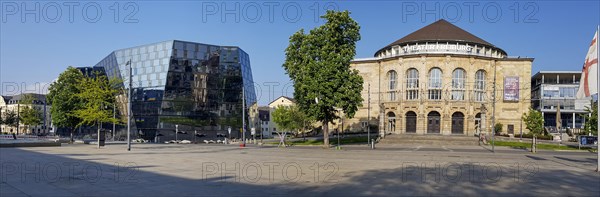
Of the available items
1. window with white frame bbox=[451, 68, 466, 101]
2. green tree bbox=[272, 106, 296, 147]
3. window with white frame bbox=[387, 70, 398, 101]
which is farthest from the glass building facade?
window with white frame bbox=[451, 68, 466, 101]

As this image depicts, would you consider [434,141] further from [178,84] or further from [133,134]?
[133,134]

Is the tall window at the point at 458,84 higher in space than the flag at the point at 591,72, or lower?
higher

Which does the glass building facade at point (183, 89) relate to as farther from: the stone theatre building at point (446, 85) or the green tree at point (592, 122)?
the green tree at point (592, 122)

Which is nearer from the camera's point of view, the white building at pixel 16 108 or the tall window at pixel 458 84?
the tall window at pixel 458 84

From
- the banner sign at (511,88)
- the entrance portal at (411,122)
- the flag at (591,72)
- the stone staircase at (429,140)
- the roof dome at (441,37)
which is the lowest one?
the stone staircase at (429,140)

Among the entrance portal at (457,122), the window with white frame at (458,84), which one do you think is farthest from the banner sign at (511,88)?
the entrance portal at (457,122)

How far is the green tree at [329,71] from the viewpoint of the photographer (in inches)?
1752

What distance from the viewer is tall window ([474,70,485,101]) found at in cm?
7831

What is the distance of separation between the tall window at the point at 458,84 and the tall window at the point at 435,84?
7.87 ft

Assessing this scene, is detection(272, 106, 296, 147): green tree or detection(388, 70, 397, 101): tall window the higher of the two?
detection(388, 70, 397, 101): tall window

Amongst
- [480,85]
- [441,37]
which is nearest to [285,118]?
[441,37]

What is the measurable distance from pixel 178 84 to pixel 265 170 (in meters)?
59.5

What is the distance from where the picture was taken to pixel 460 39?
8100 cm

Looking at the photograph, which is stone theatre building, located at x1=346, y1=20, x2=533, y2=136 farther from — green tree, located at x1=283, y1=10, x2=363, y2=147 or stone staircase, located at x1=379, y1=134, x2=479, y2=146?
green tree, located at x1=283, y1=10, x2=363, y2=147
